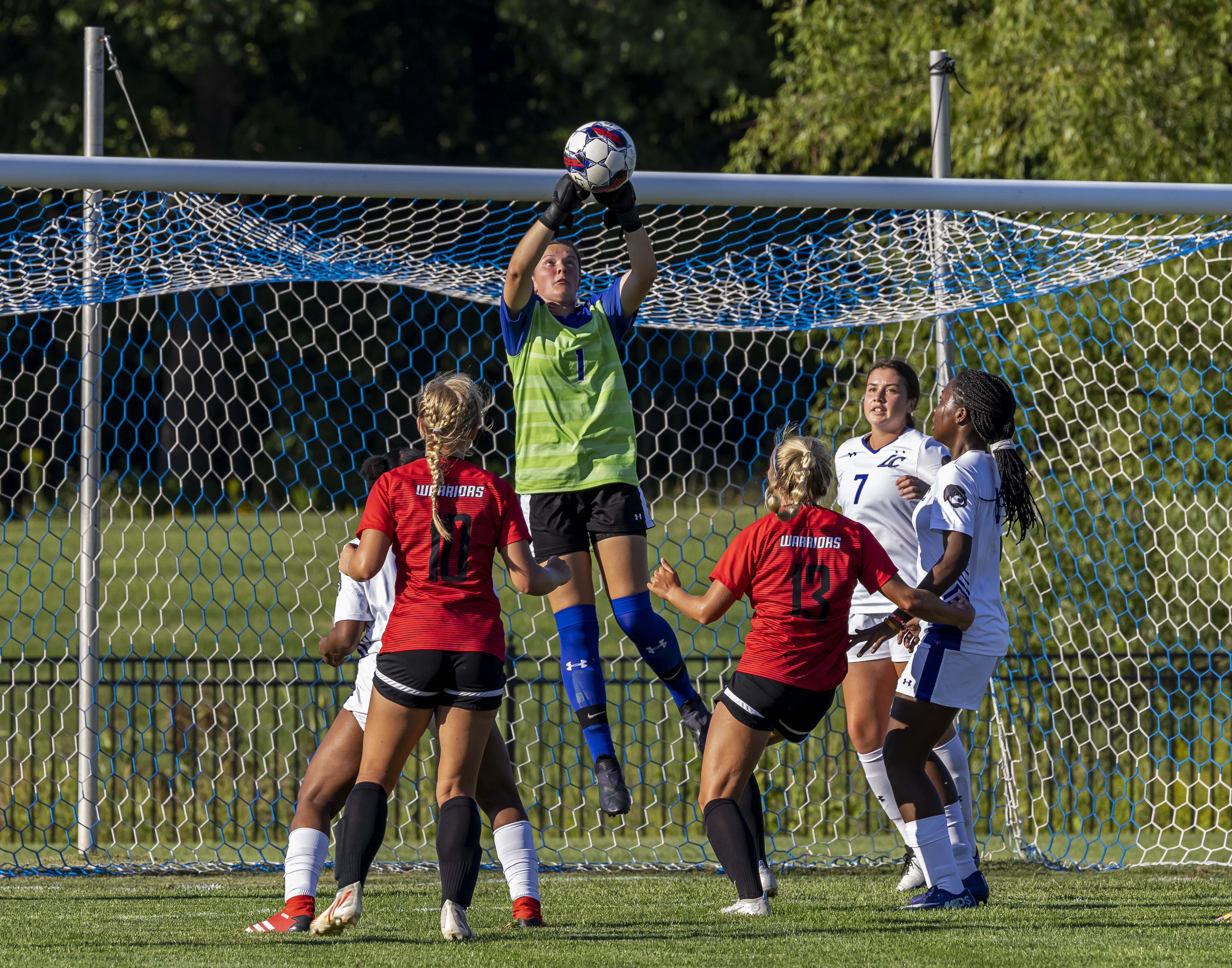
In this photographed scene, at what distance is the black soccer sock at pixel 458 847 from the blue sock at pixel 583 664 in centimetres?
89

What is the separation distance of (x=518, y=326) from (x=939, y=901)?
7.74ft

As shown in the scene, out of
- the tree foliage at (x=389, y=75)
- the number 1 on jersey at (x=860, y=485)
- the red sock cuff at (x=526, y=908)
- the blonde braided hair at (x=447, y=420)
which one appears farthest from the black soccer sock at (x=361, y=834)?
the tree foliage at (x=389, y=75)

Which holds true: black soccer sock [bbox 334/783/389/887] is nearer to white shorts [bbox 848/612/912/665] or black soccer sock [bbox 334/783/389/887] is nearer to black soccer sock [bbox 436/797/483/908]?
black soccer sock [bbox 436/797/483/908]

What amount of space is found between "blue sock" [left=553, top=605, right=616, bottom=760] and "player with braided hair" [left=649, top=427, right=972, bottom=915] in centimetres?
66

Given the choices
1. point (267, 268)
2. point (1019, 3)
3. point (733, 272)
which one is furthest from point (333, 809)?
point (1019, 3)

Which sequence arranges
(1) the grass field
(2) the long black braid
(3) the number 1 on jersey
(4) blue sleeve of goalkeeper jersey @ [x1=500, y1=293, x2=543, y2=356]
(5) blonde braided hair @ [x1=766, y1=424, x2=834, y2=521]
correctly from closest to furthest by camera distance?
(1) the grass field, (5) blonde braided hair @ [x1=766, y1=424, x2=834, y2=521], (2) the long black braid, (4) blue sleeve of goalkeeper jersey @ [x1=500, y1=293, x2=543, y2=356], (3) the number 1 on jersey

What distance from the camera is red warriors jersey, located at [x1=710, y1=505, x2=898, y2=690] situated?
434 cm

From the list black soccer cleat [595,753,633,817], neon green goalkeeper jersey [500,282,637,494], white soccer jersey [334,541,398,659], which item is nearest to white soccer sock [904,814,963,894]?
black soccer cleat [595,753,633,817]

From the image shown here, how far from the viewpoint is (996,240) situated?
727 cm

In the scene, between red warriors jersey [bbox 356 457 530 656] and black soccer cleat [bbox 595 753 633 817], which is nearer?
red warriors jersey [bbox 356 457 530 656]

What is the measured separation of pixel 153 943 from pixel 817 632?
7.15 feet

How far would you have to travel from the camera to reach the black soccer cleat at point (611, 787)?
4.67 meters

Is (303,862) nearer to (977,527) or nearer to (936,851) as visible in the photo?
(936,851)

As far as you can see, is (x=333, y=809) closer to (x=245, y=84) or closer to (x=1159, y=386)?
(x=1159, y=386)
